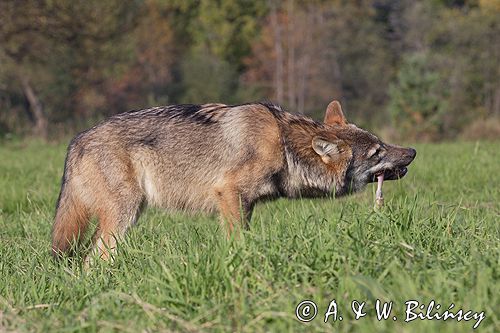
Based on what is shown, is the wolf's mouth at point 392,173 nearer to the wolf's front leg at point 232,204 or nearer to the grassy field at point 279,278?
the grassy field at point 279,278

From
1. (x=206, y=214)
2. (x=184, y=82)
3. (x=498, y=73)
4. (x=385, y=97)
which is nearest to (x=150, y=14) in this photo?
(x=184, y=82)

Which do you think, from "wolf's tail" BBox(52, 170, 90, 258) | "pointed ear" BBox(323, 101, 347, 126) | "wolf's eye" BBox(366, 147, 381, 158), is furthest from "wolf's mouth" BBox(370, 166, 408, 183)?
"wolf's tail" BBox(52, 170, 90, 258)

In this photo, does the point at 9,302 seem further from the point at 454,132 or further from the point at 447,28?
the point at 447,28

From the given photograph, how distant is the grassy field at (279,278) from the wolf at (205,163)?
0.55 m

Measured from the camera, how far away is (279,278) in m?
4.08

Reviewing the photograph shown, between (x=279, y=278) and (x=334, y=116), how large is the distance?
3148 millimetres

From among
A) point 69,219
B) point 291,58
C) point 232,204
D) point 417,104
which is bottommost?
point 291,58

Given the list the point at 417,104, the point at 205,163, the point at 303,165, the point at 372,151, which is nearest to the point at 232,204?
the point at 205,163

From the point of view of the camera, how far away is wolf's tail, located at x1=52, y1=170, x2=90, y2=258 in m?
6.12

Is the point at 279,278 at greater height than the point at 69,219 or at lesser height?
greater

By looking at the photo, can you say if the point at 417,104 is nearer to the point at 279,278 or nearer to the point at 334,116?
the point at 334,116

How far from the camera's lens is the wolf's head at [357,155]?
6508 millimetres

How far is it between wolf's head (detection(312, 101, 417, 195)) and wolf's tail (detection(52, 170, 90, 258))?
2054mm

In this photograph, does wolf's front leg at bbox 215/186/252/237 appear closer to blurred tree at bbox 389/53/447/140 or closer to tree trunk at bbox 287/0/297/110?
blurred tree at bbox 389/53/447/140
